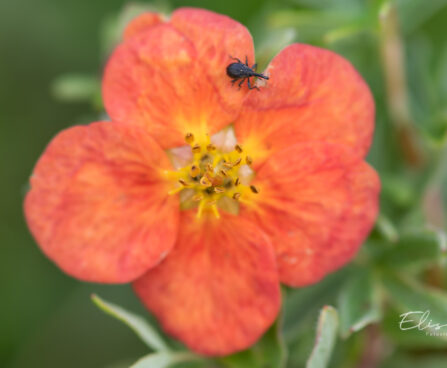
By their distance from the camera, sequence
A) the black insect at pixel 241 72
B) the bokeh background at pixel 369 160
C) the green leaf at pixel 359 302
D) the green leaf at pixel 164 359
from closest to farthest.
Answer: the black insect at pixel 241 72 → the green leaf at pixel 164 359 → the green leaf at pixel 359 302 → the bokeh background at pixel 369 160

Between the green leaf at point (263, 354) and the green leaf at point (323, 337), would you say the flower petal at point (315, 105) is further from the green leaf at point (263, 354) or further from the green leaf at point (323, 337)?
the green leaf at point (263, 354)

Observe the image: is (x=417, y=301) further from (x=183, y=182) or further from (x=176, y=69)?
(x=176, y=69)

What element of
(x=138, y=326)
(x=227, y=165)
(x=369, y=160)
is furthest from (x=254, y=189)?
(x=369, y=160)

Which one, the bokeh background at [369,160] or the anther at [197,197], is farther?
the bokeh background at [369,160]

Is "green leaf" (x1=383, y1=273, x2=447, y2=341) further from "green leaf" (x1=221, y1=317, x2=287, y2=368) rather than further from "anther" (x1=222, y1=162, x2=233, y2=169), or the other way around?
"anther" (x1=222, y1=162, x2=233, y2=169)

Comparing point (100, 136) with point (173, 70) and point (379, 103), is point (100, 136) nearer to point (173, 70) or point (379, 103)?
point (173, 70)
